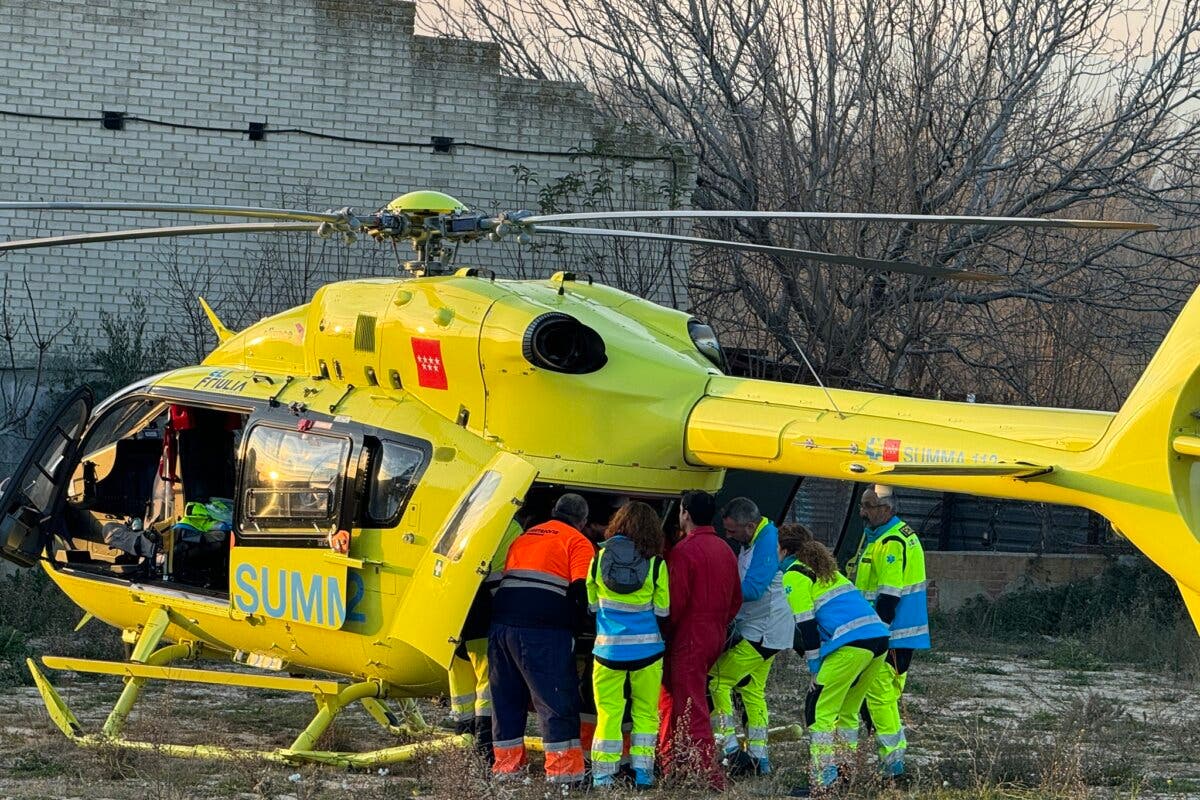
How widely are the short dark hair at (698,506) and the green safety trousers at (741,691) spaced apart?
0.84 m

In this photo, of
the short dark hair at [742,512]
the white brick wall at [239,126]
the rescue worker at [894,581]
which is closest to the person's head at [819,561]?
the short dark hair at [742,512]

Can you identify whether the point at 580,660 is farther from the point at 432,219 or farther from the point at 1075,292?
the point at 1075,292

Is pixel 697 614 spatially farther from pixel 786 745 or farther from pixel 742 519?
pixel 786 745

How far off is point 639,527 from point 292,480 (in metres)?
2.25

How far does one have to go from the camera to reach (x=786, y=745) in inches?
399

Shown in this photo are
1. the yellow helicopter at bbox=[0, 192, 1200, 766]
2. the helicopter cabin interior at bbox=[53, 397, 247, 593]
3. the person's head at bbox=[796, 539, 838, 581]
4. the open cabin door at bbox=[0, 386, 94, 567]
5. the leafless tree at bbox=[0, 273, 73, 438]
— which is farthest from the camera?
the leafless tree at bbox=[0, 273, 73, 438]

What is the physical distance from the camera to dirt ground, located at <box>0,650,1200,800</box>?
27.3ft

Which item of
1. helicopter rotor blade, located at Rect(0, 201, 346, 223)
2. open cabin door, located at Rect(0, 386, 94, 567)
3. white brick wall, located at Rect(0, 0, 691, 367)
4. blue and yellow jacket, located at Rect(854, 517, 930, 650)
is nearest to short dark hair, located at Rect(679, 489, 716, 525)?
blue and yellow jacket, located at Rect(854, 517, 930, 650)

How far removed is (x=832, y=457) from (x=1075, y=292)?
11.2 m

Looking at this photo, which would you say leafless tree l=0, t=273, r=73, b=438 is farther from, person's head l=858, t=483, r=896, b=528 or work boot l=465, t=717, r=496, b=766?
person's head l=858, t=483, r=896, b=528

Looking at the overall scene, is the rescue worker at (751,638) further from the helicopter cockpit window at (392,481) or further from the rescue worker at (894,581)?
the helicopter cockpit window at (392,481)

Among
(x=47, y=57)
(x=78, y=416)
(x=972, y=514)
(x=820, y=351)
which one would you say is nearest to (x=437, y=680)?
(x=78, y=416)

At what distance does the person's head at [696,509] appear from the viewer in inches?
339

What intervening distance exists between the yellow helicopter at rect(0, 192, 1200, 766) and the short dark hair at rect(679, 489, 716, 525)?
0.52 ft
